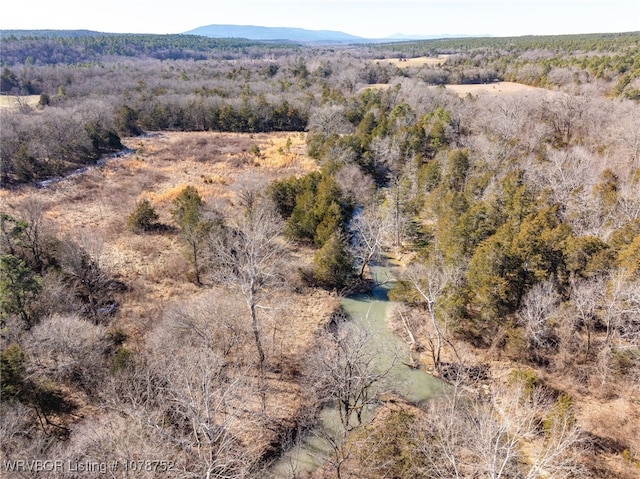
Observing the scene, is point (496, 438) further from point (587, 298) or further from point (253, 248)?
point (253, 248)

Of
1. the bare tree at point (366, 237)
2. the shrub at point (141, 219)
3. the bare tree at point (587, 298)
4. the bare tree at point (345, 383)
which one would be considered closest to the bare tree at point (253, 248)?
the bare tree at point (345, 383)

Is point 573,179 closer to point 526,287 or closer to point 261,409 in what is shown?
point 526,287

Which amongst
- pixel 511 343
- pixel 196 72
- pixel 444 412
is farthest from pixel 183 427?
pixel 196 72

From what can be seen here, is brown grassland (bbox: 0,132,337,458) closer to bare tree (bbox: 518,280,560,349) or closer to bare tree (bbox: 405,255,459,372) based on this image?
bare tree (bbox: 405,255,459,372)

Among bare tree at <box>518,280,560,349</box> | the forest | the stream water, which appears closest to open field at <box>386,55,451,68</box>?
the forest

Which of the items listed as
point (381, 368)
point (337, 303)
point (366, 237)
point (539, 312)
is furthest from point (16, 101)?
point (539, 312)

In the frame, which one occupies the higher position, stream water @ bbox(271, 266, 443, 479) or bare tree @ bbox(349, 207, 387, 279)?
bare tree @ bbox(349, 207, 387, 279)
